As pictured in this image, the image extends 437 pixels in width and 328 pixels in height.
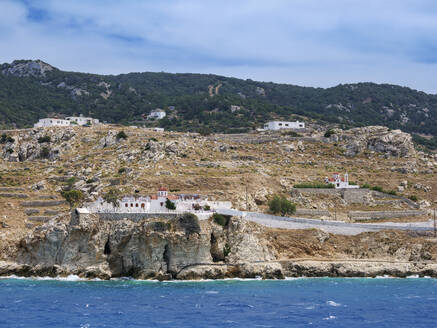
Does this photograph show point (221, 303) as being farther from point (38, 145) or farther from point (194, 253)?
point (38, 145)

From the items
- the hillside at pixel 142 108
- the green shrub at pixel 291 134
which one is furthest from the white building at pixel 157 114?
the green shrub at pixel 291 134

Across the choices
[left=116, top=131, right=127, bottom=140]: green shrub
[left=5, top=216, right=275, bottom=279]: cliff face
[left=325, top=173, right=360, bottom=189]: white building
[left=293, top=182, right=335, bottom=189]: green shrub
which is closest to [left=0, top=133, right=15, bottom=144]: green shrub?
[left=116, top=131, right=127, bottom=140]: green shrub

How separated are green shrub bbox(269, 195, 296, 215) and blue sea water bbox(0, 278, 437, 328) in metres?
13.1

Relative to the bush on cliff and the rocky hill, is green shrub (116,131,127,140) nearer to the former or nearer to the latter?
the rocky hill

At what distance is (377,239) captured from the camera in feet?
224

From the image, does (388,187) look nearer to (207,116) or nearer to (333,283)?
(333,283)

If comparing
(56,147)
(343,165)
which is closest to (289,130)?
(343,165)

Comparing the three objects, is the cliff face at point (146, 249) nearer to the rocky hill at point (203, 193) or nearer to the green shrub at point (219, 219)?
the rocky hill at point (203, 193)

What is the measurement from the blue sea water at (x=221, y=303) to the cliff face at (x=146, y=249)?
87.8 inches

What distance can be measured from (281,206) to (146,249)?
17.8 m

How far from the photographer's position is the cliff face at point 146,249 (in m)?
61.7

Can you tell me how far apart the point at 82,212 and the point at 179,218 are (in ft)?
32.0

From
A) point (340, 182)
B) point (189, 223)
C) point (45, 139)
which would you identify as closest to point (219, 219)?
point (189, 223)

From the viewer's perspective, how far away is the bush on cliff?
6241 cm
